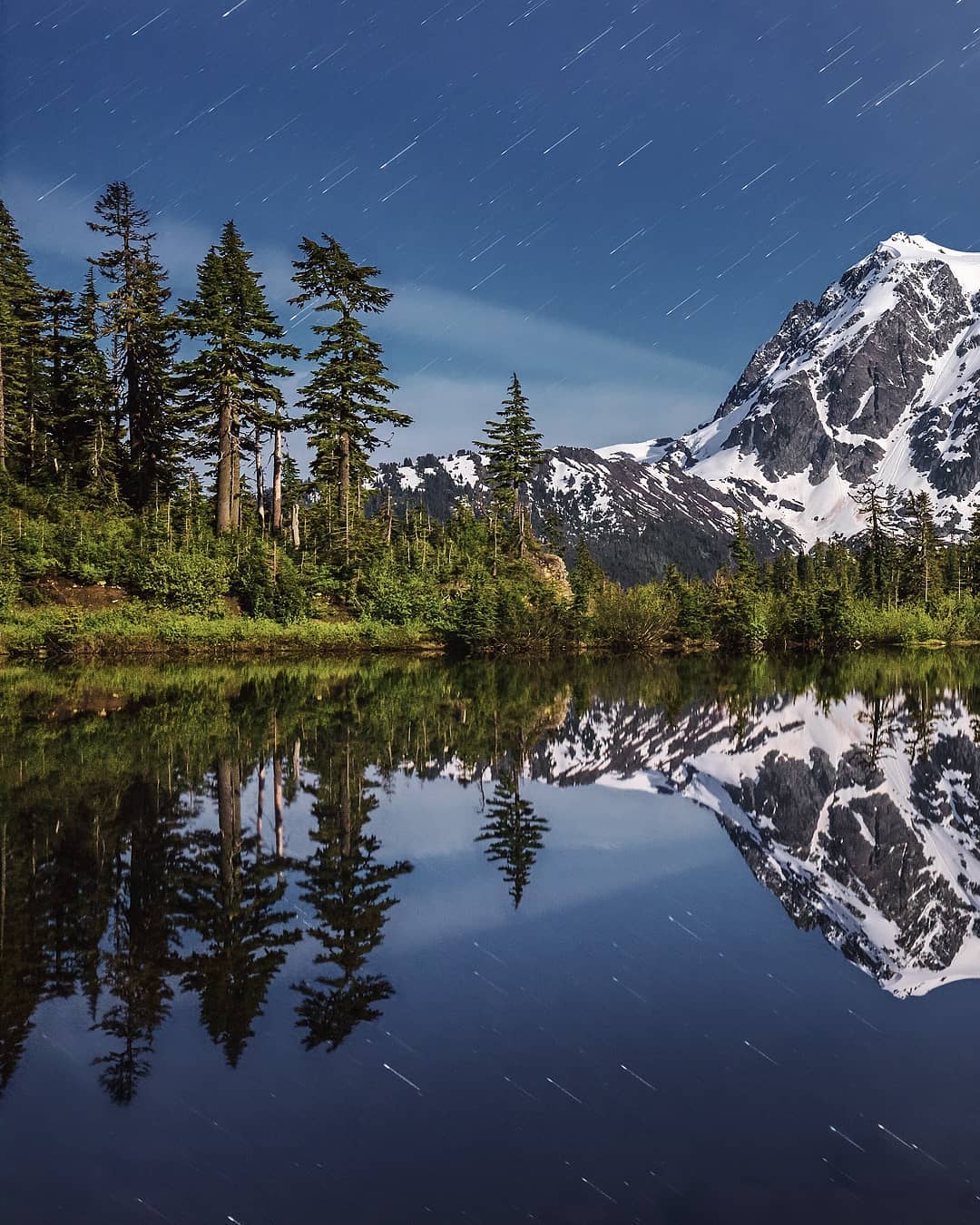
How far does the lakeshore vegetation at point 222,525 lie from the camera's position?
3947 cm

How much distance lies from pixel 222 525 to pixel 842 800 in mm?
37846

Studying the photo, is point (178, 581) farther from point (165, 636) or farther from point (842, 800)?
point (842, 800)

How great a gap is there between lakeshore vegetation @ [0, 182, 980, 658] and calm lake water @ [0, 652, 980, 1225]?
2785cm

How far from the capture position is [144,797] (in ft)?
35.9

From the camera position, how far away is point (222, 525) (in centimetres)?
4425

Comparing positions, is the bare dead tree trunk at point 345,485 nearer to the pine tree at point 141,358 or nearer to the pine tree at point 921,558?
the pine tree at point 141,358

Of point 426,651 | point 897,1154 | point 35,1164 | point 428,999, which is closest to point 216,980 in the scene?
point 428,999

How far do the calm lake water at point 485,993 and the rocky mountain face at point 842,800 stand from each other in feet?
0.20

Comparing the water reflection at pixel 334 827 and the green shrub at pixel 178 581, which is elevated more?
the green shrub at pixel 178 581

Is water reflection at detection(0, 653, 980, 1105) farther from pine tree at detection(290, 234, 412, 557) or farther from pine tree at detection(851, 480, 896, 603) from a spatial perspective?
pine tree at detection(851, 480, 896, 603)

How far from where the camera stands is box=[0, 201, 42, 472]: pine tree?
45500 mm

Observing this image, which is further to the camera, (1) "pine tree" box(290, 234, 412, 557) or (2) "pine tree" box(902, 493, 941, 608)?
(2) "pine tree" box(902, 493, 941, 608)

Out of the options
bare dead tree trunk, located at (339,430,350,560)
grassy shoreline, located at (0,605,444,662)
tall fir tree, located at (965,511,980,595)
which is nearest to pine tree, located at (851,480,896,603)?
tall fir tree, located at (965,511,980,595)

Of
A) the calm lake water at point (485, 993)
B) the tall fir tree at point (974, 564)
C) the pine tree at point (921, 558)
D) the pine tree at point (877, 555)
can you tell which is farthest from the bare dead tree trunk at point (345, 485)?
the tall fir tree at point (974, 564)
